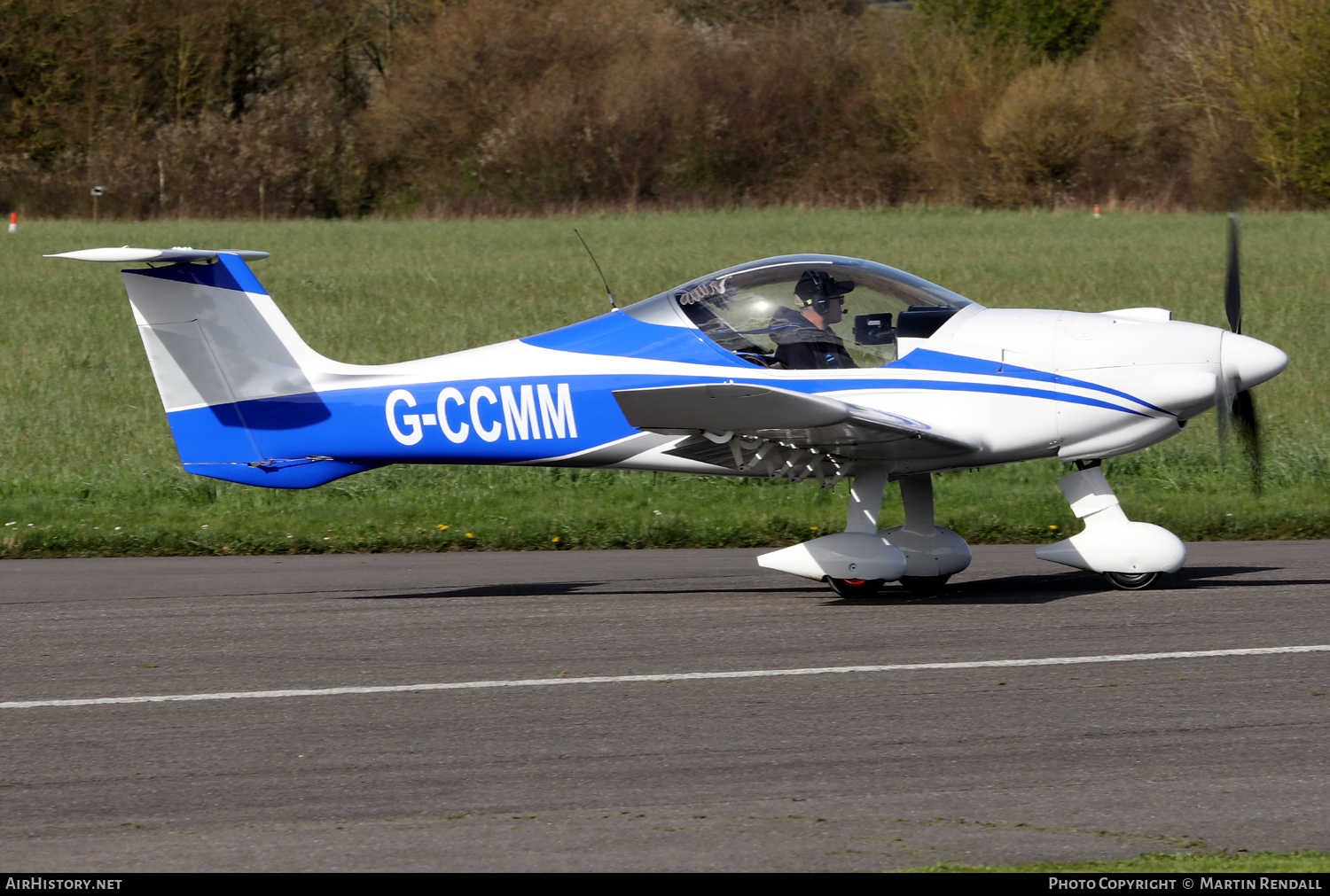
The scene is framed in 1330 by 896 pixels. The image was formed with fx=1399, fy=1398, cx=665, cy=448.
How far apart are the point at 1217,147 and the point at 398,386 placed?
4712 cm

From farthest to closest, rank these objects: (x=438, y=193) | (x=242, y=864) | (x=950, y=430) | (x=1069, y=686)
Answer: (x=438, y=193)
(x=950, y=430)
(x=1069, y=686)
(x=242, y=864)

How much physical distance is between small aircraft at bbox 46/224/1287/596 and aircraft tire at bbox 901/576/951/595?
1cm

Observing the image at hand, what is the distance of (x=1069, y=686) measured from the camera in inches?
244

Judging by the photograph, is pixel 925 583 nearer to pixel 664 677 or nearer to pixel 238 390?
pixel 664 677

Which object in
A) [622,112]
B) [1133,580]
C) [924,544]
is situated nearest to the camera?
[1133,580]

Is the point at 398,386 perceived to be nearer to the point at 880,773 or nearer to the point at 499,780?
the point at 499,780

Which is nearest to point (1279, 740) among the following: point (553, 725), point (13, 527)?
point (553, 725)

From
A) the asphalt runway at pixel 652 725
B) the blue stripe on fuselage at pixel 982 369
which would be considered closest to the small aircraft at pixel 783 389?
the blue stripe on fuselage at pixel 982 369

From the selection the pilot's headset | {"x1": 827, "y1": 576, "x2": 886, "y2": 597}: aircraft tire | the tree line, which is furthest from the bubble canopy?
the tree line

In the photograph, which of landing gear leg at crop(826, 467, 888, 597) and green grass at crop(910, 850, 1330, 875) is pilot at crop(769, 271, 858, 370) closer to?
landing gear leg at crop(826, 467, 888, 597)

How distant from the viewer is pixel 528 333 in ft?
65.8

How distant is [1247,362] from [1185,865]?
15.1 ft

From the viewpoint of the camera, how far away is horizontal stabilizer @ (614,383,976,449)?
7.39m

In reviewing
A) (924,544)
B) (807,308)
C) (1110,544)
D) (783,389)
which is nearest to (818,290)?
(807,308)
